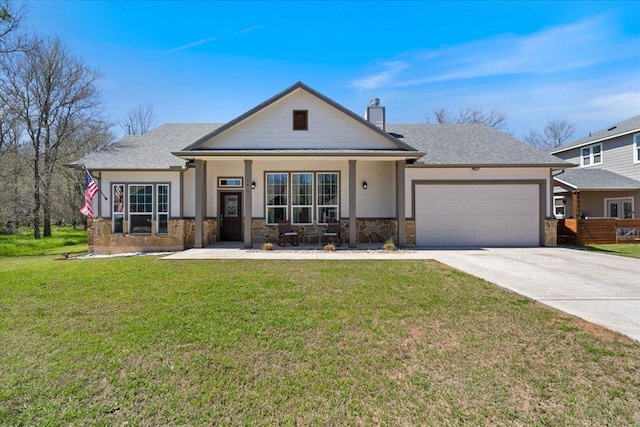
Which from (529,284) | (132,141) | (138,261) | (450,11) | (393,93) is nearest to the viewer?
(529,284)

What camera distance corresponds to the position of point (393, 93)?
1731 centimetres

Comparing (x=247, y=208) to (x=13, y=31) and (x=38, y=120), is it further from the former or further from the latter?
(x=38, y=120)

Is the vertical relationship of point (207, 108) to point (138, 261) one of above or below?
above

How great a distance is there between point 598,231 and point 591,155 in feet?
32.8

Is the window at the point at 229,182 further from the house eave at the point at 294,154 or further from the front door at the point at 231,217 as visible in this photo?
the house eave at the point at 294,154

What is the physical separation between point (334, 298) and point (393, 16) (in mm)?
10705

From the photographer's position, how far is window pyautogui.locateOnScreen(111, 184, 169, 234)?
11953 mm

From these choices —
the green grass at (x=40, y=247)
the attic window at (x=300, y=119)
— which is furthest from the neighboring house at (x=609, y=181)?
the green grass at (x=40, y=247)

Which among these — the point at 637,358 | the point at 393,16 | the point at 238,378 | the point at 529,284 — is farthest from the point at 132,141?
the point at 637,358

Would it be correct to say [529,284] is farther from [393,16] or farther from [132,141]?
[132,141]

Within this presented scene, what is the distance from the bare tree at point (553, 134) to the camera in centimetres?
3744

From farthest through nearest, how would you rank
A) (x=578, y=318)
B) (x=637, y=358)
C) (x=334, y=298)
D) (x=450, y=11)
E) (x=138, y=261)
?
(x=450, y=11) → (x=138, y=261) → (x=334, y=298) → (x=578, y=318) → (x=637, y=358)

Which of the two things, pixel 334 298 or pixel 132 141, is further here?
pixel 132 141

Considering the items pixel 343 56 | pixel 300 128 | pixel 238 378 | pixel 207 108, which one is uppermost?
pixel 343 56
